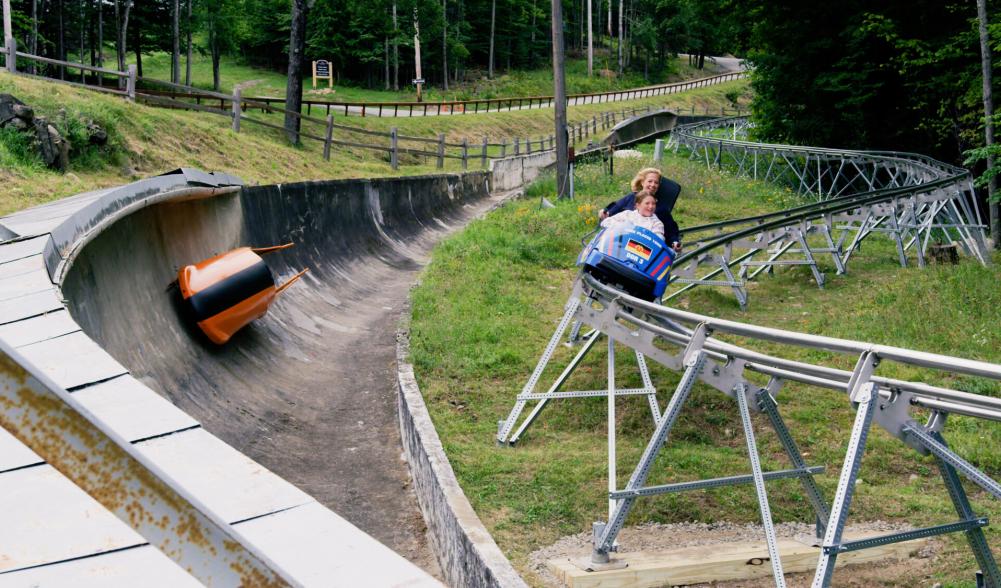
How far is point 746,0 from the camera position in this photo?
28.1 m

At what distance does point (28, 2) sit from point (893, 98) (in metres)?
38.2

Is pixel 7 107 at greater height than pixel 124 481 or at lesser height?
greater

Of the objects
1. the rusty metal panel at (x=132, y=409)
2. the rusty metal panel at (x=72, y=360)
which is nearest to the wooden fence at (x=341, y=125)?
the rusty metal panel at (x=72, y=360)

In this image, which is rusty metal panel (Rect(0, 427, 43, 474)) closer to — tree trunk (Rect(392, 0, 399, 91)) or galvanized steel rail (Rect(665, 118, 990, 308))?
galvanized steel rail (Rect(665, 118, 990, 308))

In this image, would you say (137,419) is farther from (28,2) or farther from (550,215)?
(28,2)

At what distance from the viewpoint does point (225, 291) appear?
Answer: 8719 millimetres

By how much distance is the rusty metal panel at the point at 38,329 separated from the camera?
4055 millimetres

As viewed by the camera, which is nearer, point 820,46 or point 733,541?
point 733,541

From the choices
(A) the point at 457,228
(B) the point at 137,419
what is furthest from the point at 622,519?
(A) the point at 457,228

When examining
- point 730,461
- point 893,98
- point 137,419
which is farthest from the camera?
point 893,98

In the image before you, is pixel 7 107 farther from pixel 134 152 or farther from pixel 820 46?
pixel 820 46

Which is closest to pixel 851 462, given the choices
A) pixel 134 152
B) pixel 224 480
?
pixel 224 480

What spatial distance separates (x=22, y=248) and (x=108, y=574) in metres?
4.26

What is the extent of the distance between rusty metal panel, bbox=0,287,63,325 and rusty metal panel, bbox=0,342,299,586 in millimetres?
3187
